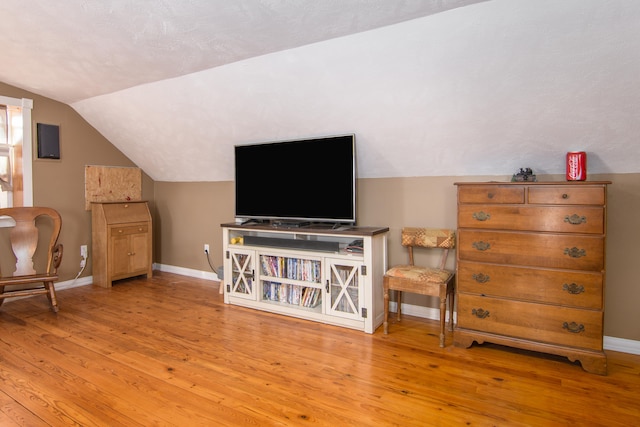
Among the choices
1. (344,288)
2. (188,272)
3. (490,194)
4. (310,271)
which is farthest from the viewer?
(188,272)

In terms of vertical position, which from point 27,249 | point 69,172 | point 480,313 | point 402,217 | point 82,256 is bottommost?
point 480,313

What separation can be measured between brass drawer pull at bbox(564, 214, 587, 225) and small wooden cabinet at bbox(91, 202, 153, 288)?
4417mm

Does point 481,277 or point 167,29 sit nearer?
point 167,29

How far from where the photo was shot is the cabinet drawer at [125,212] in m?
4.50

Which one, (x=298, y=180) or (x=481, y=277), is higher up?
(x=298, y=180)

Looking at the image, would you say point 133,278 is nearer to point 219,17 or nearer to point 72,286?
point 72,286

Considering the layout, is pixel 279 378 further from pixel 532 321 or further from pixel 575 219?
pixel 575 219

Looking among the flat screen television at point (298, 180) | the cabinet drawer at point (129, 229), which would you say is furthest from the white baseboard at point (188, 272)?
the flat screen television at point (298, 180)

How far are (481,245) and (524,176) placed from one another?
22.3 inches

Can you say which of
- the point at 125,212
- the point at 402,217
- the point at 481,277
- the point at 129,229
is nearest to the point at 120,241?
the point at 129,229

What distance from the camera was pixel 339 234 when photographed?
3127mm

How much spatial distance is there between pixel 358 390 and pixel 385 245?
1.39 meters

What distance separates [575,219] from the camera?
2400 mm

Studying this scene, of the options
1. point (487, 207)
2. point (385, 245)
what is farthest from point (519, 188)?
point (385, 245)
